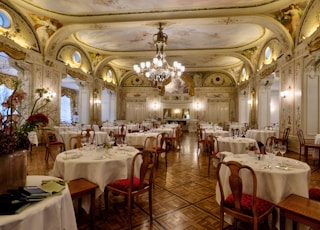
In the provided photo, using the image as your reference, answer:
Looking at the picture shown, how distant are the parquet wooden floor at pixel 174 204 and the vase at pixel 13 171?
1.42 m

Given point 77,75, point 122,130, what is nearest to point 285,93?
point 122,130

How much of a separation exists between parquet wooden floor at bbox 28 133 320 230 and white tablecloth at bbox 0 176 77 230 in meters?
1.18

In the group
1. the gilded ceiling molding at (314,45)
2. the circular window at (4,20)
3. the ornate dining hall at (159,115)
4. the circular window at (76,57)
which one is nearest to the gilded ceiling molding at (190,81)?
the ornate dining hall at (159,115)

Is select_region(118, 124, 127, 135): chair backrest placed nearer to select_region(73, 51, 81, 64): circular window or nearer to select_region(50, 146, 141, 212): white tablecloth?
select_region(73, 51, 81, 64): circular window

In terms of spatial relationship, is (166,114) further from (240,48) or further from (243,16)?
(243,16)

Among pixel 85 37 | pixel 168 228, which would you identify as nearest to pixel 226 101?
pixel 85 37

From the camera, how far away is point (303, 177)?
2.30 meters

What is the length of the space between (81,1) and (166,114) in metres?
12.1

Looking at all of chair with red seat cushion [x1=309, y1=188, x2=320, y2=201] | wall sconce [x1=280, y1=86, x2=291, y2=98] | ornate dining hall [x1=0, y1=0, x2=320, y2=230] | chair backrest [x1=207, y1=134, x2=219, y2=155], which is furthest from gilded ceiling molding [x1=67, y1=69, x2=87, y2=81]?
chair with red seat cushion [x1=309, y1=188, x2=320, y2=201]

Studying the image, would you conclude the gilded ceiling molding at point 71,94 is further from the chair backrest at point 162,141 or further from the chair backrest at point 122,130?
the chair backrest at point 162,141

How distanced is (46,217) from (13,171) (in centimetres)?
40

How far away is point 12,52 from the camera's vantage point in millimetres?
6566

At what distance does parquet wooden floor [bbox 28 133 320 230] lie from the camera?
8.51 ft

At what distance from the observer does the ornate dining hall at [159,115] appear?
1.90 meters
